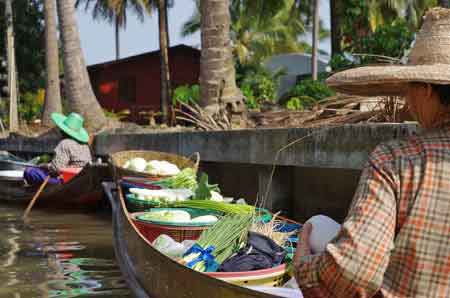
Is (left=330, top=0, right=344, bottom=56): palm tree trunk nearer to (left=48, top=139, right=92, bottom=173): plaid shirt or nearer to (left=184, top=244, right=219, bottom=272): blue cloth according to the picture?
(left=48, top=139, right=92, bottom=173): plaid shirt

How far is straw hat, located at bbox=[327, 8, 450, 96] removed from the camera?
1813 millimetres

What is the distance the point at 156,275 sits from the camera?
12.8ft

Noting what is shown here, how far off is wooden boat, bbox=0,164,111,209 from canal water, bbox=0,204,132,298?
1.17 feet

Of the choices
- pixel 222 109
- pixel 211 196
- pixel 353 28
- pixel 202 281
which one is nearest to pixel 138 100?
pixel 353 28

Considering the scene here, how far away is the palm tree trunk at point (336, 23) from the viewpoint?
725 inches

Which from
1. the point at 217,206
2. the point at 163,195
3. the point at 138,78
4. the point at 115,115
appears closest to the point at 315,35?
the point at 115,115

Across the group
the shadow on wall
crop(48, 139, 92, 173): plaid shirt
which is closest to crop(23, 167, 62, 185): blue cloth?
crop(48, 139, 92, 173): plaid shirt

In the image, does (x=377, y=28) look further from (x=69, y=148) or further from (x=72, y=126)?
(x=69, y=148)

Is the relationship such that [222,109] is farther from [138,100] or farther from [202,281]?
[138,100]

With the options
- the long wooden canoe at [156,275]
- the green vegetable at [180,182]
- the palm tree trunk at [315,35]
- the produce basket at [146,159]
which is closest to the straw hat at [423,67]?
the long wooden canoe at [156,275]

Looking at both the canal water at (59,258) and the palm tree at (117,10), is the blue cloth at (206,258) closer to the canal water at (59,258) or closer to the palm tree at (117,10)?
the canal water at (59,258)

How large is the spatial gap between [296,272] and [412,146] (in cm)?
51

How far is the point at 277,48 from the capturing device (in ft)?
117

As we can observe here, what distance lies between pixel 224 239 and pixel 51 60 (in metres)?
15.3
